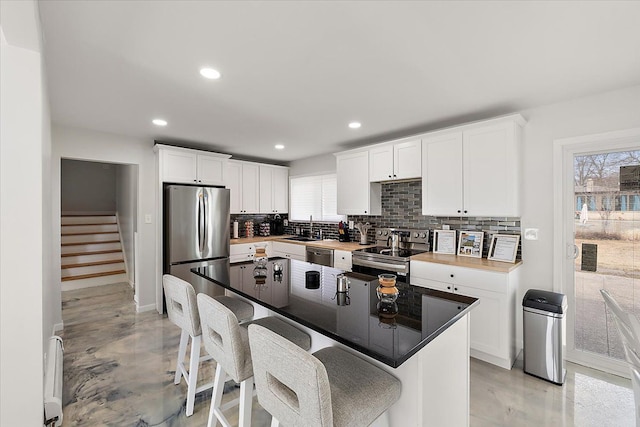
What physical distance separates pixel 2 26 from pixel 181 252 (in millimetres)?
3071

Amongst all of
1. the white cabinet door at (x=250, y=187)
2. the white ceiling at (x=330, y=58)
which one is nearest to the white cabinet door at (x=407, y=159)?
the white ceiling at (x=330, y=58)

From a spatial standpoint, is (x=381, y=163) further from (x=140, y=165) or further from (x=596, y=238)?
(x=140, y=165)

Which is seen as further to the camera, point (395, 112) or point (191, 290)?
point (395, 112)

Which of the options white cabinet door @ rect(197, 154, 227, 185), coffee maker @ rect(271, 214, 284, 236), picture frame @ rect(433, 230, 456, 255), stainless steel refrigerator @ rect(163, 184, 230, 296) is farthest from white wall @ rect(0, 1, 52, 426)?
coffee maker @ rect(271, 214, 284, 236)

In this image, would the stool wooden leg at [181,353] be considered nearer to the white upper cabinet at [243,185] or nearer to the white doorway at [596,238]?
the white upper cabinet at [243,185]

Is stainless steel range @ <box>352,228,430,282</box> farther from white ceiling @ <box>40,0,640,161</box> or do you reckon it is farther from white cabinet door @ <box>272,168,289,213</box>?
white cabinet door @ <box>272,168,289,213</box>

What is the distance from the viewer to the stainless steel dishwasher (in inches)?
164

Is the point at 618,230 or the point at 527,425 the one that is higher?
the point at 618,230

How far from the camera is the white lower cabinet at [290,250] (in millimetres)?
4594

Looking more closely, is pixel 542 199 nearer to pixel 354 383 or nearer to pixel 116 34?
pixel 354 383

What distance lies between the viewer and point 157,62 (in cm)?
202

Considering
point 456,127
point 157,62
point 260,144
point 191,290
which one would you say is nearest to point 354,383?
point 191,290

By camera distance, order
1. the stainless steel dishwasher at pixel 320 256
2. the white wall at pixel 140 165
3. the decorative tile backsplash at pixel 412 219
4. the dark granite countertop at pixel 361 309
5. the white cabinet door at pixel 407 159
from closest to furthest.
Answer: the dark granite countertop at pixel 361 309, the decorative tile backsplash at pixel 412 219, the white cabinet door at pixel 407 159, the white wall at pixel 140 165, the stainless steel dishwasher at pixel 320 256

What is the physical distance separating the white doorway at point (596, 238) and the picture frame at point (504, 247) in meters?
0.34
